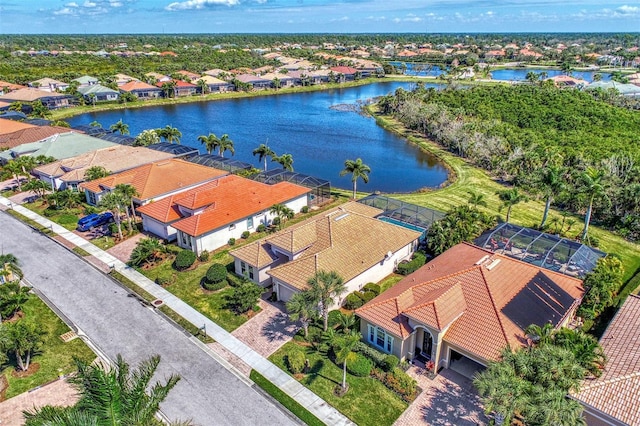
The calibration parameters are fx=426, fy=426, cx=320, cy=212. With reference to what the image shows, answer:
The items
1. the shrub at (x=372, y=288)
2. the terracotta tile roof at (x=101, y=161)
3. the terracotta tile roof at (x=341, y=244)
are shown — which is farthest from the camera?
the terracotta tile roof at (x=101, y=161)

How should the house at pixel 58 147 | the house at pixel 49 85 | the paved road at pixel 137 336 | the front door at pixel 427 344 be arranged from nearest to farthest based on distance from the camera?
the paved road at pixel 137 336
the front door at pixel 427 344
the house at pixel 58 147
the house at pixel 49 85

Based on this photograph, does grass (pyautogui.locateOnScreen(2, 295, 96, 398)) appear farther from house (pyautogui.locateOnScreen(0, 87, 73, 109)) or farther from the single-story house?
house (pyautogui.locateOnScreen(0, 87, 73, 109))

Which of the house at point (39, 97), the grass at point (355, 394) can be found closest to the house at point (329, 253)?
the grass at point (355, 394)

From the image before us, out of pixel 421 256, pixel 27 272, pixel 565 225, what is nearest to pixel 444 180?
pixel 565 225

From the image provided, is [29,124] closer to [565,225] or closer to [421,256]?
[421,256]

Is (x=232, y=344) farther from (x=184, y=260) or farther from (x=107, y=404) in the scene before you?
(x=107, y=404)

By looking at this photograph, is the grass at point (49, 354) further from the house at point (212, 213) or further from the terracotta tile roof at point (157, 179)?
the terracotta tile roof at point (157, 179)
